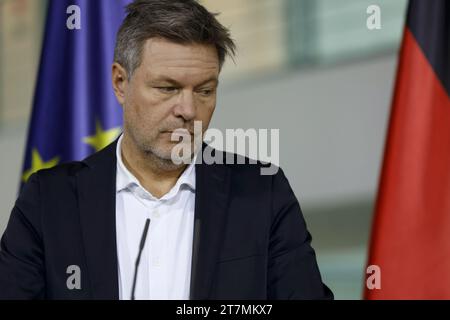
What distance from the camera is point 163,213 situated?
1676 mm

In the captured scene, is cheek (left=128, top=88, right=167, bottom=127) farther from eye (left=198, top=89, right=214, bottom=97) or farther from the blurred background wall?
the blurred background wall

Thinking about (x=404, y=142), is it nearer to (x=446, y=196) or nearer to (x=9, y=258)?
(x=446, y=196)

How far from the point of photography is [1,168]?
5840 millimetres

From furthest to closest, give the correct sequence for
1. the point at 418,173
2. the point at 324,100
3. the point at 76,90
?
1. the point at 324,100
2. the point at 76,90
3. the point at 418,173

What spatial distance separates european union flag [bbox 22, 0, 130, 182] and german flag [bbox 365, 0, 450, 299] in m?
0.89

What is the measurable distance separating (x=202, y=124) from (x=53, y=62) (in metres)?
1.40

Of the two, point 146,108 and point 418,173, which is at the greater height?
point 146,108

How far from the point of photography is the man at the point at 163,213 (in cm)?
154

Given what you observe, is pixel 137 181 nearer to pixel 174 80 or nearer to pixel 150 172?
pixel 150 172

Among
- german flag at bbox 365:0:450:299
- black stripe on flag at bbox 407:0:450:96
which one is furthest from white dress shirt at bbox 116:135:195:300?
black stripe on flag at bbox 407:0:450:96

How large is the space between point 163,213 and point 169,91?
23 centimetres

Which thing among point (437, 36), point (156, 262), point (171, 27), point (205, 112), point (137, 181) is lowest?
point (156, 262)

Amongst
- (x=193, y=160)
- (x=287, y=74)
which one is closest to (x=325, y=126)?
(x=287, y=74)

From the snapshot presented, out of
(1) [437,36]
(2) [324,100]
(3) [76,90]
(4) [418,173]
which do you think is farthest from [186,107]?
(2) [324,100]
